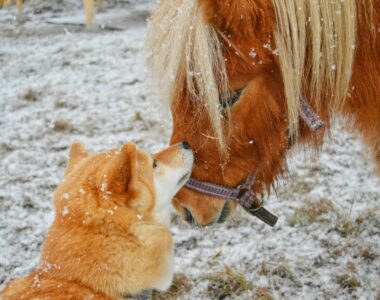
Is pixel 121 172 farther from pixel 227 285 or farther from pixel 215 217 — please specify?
pixel 227 285

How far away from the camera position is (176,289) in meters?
3.15

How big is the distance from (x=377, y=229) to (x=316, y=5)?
2247mm

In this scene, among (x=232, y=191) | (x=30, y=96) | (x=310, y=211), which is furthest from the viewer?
(x=30, y=96)

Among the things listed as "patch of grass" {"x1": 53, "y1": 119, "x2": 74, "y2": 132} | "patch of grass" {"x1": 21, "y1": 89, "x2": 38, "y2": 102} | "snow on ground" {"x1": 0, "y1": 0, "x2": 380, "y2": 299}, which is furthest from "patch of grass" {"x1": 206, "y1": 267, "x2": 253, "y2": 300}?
"patch of grass" {"x1": 21, "y1": 89, "x2": 38, "y2": 102}

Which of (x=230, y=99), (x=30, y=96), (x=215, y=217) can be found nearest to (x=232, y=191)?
(x=215, y=217)

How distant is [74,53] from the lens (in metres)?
7.67

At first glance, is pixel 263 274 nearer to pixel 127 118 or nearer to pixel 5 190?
pixel 5 190

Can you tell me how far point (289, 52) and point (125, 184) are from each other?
978 mm

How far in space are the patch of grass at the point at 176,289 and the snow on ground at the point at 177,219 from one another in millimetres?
58

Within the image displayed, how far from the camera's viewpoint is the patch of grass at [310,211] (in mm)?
3725

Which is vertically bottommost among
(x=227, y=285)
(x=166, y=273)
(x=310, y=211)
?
(x=227, y=285)

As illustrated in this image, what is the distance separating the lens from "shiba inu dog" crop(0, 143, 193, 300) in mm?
1974

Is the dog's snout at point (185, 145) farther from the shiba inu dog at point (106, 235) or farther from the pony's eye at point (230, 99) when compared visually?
the pony's eye at point (230, 99)

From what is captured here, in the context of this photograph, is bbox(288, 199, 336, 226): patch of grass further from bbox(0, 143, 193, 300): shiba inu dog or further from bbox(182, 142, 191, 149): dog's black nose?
bbox(182, 142, 191, 149): dog's black nose
